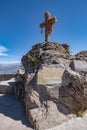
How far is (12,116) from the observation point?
→ 13281 millimetres

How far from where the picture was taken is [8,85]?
2059 cm

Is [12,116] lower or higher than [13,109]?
lower

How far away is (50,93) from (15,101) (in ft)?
16.6

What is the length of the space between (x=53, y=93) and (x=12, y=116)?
131 inches

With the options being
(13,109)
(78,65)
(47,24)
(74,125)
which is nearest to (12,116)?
(13,109)

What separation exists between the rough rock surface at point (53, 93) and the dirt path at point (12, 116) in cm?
55

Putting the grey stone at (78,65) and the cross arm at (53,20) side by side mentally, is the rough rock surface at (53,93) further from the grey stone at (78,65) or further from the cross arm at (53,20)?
the cross arm at (53,20)

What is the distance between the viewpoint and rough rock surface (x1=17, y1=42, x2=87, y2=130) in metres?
11.9

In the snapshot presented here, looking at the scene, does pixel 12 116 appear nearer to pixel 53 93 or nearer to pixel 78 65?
pixel 53 93

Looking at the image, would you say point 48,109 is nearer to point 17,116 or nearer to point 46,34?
point 17,116

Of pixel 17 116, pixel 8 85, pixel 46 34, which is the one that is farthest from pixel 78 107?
pixel 8 85

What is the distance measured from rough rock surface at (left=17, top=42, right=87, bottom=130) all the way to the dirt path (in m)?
0.55

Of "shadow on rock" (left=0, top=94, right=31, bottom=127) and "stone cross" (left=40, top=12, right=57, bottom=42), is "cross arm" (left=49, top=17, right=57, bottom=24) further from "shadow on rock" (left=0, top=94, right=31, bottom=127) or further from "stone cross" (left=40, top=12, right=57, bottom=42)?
"shadow on rock" (left=0, top=94, right=31, bottom=127)

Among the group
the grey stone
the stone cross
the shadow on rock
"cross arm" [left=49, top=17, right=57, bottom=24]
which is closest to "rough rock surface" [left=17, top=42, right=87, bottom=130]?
the grey stone
